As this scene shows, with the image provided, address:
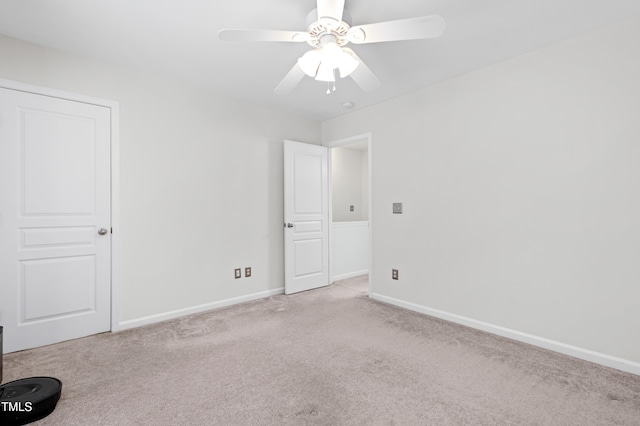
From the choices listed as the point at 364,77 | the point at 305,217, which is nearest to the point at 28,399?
the point at 364,77

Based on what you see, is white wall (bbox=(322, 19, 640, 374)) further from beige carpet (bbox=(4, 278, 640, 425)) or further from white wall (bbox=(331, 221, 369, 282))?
white wall (bbox=(331, 221, 369, 282))

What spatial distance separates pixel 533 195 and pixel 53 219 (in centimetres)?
396

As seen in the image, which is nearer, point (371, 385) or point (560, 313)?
point (371, 385)

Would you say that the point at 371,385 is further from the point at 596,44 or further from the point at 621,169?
the point at 596,44

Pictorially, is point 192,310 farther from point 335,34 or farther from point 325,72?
point 335,34

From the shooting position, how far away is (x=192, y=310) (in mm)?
3285

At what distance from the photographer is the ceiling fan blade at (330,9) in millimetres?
1547

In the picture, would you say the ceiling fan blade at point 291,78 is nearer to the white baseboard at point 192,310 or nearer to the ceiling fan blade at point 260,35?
the ceiling fan blade at point 260,35

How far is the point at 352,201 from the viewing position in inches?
231

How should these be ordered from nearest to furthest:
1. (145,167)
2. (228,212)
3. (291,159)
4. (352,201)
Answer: (145,167), (228,212), (291,159), (352,201)

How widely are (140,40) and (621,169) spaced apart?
3642 mm

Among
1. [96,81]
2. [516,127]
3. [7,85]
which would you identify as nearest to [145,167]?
[96,81]

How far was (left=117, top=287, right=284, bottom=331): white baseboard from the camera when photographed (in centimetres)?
289

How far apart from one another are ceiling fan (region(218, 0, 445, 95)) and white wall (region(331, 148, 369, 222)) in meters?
3.44
